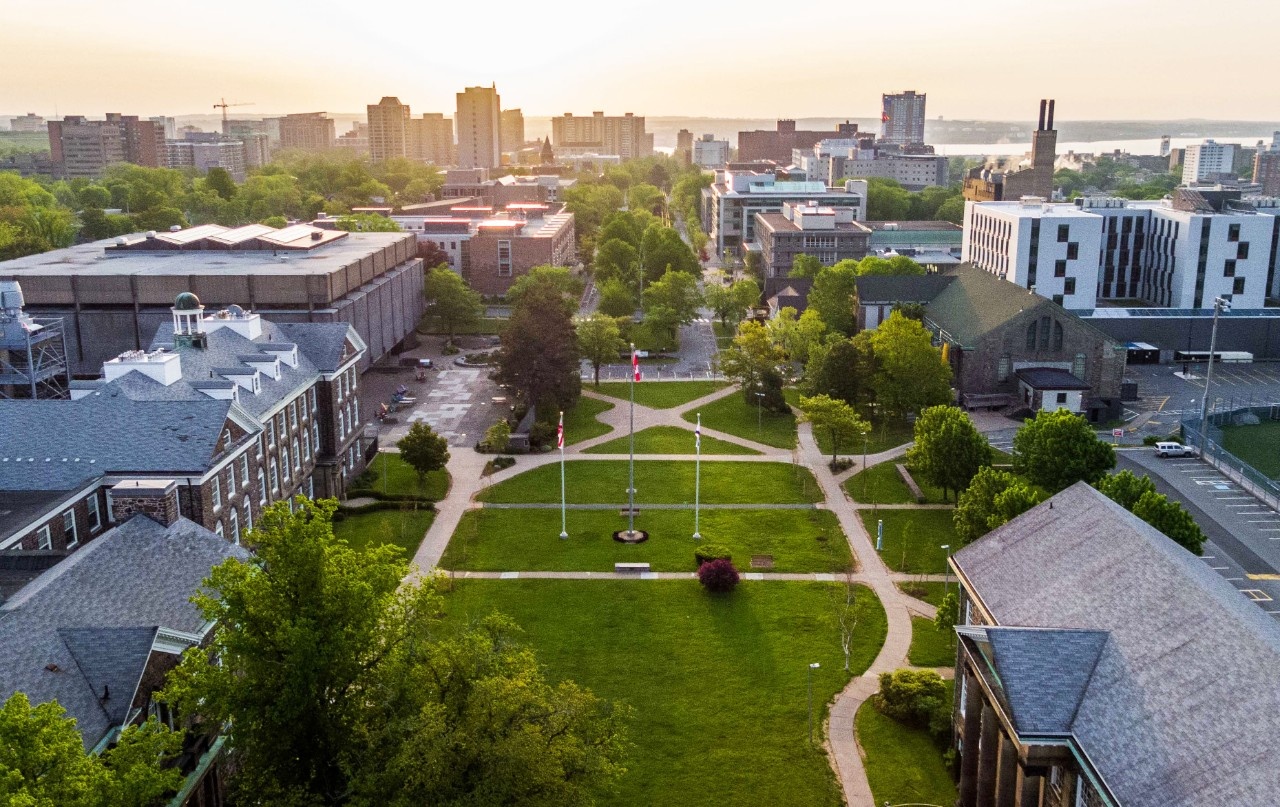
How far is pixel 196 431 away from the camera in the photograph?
48719mm

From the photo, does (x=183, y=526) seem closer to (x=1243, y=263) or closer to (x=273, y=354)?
(x=273, y=354)

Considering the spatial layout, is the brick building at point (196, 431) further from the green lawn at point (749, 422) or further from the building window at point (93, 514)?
the green lawn at point (749, 422)

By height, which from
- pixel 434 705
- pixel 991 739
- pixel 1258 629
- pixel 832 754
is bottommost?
pixel 832 754

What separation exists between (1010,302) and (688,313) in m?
38.4

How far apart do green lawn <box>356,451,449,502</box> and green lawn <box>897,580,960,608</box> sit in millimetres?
30830

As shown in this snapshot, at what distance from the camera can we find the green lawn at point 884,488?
66.5 m

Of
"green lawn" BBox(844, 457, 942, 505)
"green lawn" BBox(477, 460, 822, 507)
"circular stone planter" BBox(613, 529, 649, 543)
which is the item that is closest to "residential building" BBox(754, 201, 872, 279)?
"green lawn" BBox(844, 457, 942, 505)

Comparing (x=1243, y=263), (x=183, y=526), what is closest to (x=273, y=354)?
(x=183, y=526)

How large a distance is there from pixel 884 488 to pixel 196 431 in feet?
141

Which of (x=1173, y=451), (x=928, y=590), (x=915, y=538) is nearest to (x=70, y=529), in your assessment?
(x=928, y=590)

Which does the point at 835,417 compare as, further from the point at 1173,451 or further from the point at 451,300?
A: the point at 451,300

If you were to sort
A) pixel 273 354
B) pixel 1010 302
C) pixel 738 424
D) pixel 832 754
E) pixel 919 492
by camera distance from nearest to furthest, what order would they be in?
1. pixel 832 754
2. pixel 273 354
3. pixel 919 492
4. pixel 738 424
5. pixel 1010 302

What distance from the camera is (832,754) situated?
126ft

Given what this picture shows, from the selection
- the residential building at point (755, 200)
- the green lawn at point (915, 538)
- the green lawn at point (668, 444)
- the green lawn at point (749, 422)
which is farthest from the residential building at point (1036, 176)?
the green lawn at point (915, 538)
